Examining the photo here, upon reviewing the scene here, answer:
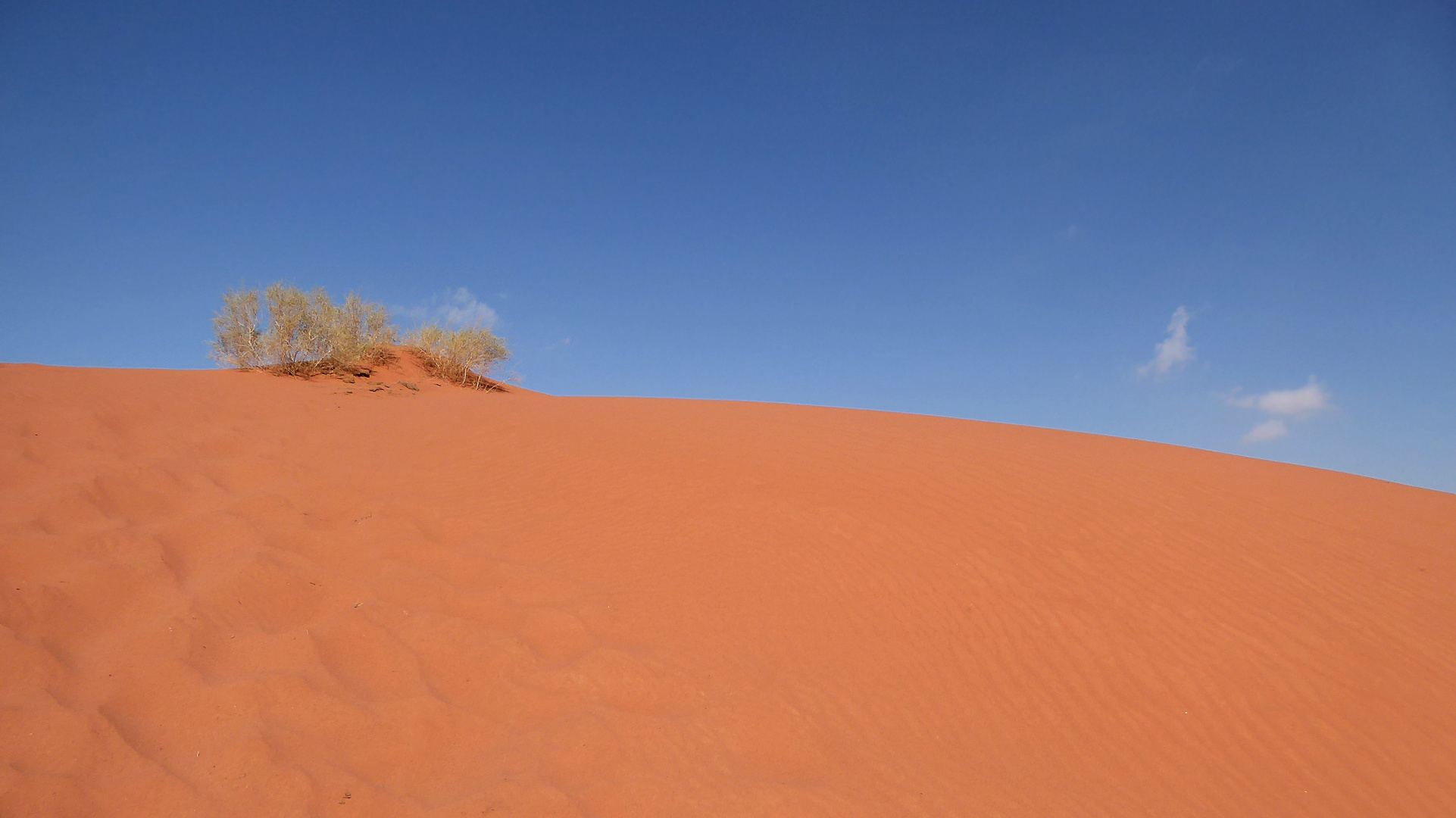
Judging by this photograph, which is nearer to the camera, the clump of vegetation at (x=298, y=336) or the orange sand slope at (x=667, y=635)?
the orange sand slope at (x=667, y=635)

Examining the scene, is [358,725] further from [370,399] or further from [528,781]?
[370,399]

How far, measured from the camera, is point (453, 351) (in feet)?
49.9

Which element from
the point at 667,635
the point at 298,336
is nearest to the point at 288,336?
the point at 298,336

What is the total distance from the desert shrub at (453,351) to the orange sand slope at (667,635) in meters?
7.27

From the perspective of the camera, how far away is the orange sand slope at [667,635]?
10.4 feet

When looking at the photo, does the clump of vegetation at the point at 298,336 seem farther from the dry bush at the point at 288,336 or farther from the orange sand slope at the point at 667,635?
the orange sand slope at the point at 667,635

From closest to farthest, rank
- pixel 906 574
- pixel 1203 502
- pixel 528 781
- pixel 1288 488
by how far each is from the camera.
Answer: pixel 528 781 → pixel 906 574 → pixel 1203 502 → pixel 1288 488

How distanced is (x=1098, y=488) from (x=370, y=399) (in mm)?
10712

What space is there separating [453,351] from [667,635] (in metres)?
12.9

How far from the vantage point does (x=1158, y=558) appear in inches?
233

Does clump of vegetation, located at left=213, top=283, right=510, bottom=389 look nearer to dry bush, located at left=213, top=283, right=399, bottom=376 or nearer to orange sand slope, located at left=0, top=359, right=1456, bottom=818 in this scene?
dry bush, located at left=213, top=283, right=399, bottom=376

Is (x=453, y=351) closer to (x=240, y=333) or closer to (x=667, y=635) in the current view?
(x=240, y=333)

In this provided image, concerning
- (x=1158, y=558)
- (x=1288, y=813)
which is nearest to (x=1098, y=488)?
(x=1158, y=558)

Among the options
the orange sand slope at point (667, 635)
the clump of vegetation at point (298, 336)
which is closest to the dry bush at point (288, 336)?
the clump of vegetation at point (298, 336)
